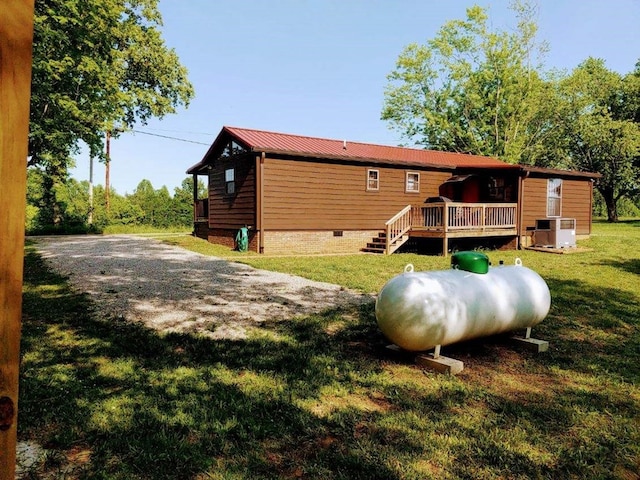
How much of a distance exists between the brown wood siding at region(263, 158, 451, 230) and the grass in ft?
33.9

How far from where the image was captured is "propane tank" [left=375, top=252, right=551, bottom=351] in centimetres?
426

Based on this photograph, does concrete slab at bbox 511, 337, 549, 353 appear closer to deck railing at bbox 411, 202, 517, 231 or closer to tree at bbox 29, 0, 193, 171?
deck railing at bbox 411, 202, 517, 231

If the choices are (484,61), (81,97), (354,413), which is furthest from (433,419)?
(484,61)

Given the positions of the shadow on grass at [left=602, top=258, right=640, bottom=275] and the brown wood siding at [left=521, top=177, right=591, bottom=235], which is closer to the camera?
the shadow on grass at [left=602, top=258, right=640, bottom=275]

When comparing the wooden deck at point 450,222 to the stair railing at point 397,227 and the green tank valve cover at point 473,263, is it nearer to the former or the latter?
the stair railing at point 397,227

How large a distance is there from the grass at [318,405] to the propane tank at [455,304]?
15.5 inches

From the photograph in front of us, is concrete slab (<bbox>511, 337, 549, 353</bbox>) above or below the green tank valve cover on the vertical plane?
below

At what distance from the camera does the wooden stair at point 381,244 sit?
1666cm

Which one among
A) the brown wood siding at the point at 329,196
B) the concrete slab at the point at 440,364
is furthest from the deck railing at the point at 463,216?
the concrete slab at the point at 440,364

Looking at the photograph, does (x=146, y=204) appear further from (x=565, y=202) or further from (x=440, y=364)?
(x=440, y=364)

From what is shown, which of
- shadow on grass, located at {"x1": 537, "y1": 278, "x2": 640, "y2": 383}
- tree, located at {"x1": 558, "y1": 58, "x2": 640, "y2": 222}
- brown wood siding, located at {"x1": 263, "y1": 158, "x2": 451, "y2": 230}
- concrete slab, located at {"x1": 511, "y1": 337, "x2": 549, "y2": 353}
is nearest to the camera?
shadow on grass, located at {"x1": 537, "y1": 278, "x2": 640, "y2": 383}

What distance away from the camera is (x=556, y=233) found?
17.3 meters

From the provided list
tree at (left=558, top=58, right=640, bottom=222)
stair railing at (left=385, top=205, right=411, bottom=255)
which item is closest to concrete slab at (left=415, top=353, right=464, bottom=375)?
stair railing at (left=385, top=205, right=411, bottom=255)

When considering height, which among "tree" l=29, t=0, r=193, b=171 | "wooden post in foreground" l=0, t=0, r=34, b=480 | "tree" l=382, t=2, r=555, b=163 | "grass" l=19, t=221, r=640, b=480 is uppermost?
"tree" l=382, t=2, r=555, b=163
